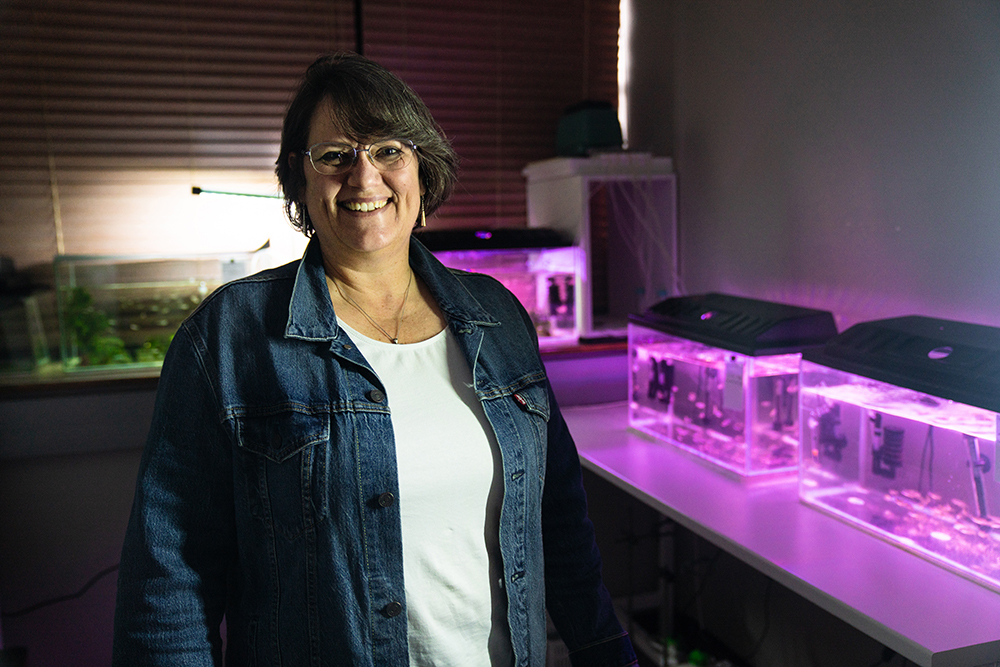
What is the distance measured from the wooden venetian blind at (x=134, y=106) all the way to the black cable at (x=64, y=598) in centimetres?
104

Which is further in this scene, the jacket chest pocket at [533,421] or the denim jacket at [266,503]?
the jacket chest pocket at [533,421]

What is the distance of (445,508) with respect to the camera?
996mm

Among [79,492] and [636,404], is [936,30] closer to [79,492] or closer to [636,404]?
[636,404]

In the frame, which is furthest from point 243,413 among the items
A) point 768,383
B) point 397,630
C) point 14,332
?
point 14,332

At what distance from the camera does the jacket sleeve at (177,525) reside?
917 millimetres

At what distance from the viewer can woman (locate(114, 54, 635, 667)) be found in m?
0.94

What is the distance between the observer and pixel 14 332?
96.1 inches

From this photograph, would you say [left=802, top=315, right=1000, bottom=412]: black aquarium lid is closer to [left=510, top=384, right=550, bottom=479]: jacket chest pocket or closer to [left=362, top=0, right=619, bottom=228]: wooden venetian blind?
[left=510, top=384, right=550, bottom=479]: jacket chest pocket

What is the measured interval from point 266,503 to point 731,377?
1.27 m

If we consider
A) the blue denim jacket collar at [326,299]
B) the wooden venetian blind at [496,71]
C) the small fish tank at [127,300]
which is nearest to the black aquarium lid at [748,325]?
the blue denim jacket collar at [326,299]

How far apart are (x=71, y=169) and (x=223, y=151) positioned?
1.61ft

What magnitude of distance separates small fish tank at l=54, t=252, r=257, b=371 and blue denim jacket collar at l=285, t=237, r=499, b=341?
1.55 metres

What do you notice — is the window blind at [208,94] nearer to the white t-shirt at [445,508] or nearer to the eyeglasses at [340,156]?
the eyeglasses at [340,156]

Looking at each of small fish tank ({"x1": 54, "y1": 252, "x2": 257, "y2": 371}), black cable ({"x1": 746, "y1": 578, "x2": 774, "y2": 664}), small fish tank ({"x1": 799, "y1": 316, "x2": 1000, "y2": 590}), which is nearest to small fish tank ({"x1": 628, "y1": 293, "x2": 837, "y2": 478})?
small fish tank ({"x1": 799, "y1": 316, "x2": 1000, "y2": 590})
